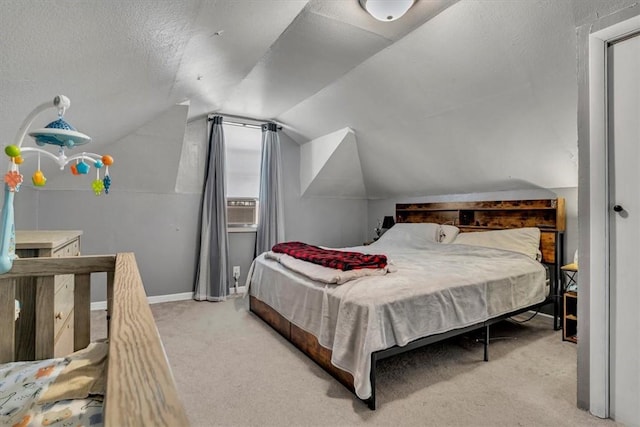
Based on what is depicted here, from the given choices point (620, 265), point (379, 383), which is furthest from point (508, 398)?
point (620, 265)

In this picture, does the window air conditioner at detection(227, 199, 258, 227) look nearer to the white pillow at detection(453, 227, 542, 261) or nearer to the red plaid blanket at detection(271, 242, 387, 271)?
the red plaid blanket at detection(271, 242, 387, 271)

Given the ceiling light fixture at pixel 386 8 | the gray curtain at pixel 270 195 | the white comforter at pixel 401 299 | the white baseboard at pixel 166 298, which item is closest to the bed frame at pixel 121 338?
the white comforter at pixel 401 299

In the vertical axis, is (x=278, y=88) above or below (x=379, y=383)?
above

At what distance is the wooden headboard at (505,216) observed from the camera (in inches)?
123

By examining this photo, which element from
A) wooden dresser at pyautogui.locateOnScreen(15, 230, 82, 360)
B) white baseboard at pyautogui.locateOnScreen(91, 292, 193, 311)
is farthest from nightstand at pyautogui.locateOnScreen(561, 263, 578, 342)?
white baseboard at pyautogui.locateOnScreen(91, 292, 193, 311)

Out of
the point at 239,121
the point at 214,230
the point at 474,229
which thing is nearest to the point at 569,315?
the point at 474,229

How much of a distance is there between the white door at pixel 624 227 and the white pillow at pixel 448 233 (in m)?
2.10

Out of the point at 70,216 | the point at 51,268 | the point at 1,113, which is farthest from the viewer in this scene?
the point at 70,216

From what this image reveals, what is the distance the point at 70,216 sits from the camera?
348 cm

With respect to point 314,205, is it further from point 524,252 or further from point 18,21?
point 18,21

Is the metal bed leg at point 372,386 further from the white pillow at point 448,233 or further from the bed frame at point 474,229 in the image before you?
the white pillow at point 448,233

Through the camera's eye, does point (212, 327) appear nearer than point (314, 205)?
Yes

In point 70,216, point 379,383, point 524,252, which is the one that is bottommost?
point 379,383

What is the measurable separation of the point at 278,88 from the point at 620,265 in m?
2.88
